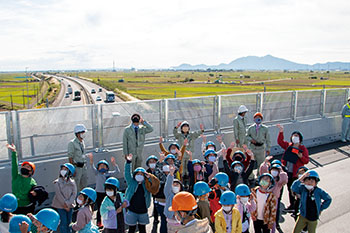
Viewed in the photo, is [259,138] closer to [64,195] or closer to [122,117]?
[122,117]

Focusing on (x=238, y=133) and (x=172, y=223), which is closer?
(x=172, y=223)

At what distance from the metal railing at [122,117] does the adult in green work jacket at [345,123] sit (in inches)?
46.7

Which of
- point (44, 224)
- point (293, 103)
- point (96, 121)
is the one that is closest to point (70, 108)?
point (96, 121)

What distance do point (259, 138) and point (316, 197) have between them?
10.8 ft

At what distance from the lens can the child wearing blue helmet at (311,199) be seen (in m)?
5.17

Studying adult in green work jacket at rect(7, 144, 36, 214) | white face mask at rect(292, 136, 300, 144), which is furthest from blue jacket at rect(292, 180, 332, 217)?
adult in green work jacket at rect(7, 144, 36, 214)

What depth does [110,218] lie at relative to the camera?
4871 millimetres

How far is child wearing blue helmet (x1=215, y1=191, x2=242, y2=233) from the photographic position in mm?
4395

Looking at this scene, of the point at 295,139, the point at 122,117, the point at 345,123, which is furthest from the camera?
the point at 345,123

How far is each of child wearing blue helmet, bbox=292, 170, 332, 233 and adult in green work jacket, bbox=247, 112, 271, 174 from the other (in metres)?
3.00

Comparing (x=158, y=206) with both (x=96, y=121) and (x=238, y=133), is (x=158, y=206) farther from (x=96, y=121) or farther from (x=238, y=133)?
(x=238, y=133)

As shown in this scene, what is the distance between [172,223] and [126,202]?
122 cm

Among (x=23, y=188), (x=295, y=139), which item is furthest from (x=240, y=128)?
(x=23, y=188)

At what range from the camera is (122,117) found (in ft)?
28.1
